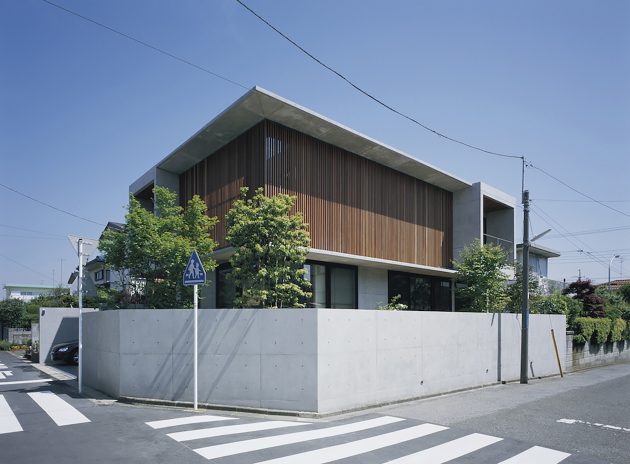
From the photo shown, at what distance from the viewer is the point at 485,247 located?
1811cm

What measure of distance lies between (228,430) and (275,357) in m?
1.95

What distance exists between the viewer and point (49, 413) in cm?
941

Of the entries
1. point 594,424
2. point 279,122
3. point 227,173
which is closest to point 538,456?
point 594,424

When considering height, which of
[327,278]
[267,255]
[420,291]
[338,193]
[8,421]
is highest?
[338,193]

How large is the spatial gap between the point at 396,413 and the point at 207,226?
25.0 feet

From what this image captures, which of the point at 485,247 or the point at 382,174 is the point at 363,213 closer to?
the point at 382,174

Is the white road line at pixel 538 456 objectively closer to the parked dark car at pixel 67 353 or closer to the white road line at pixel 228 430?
the white road line at pixel 228 430

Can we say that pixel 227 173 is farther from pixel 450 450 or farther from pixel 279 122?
pixel 450 450

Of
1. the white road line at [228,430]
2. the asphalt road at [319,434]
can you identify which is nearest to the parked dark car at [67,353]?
the asphalt road at [319,434]

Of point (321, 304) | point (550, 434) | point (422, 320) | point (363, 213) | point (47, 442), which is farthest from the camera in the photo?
point (363, 213)

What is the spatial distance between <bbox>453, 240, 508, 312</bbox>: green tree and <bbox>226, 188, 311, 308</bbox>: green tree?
8774 mm

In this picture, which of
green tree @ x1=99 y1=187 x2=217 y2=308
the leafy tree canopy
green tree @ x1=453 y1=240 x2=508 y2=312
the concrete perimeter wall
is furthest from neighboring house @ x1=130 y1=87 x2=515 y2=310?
the leafy tree canopy

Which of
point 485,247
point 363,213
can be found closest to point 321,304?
point 363,213

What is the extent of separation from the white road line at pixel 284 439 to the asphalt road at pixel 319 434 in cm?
2
